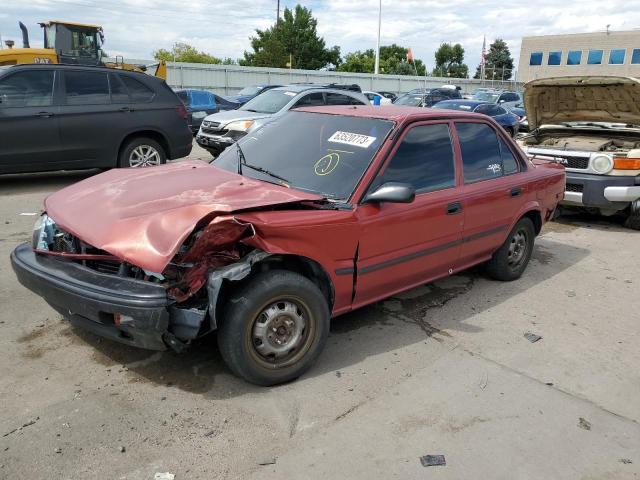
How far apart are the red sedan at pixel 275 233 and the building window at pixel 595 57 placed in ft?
219

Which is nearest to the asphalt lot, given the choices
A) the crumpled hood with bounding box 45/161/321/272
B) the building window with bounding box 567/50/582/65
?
the crumpled hood with bounding box 45/161/321/272

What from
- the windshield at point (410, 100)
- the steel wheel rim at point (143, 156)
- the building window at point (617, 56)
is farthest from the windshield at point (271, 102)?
the building window at point (617, 56)

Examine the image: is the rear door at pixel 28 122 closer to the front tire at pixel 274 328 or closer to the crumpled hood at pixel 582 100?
the front tire at pixel 274 328

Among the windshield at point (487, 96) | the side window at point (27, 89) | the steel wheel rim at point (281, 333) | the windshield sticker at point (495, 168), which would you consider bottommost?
the steel wheel rim at point (281, 333)

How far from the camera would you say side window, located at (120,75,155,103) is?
886cm

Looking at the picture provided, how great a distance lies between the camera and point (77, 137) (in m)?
8.27

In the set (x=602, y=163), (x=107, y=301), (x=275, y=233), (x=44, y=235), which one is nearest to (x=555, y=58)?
(x=602, y=163)

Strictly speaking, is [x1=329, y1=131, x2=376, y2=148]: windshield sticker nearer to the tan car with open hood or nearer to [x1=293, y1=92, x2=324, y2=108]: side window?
the tan car with open hood

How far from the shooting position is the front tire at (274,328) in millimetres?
3023

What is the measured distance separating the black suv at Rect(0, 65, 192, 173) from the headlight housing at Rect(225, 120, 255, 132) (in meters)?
1.63

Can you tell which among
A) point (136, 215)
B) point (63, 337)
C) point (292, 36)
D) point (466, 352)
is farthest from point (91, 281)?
point (292, 36)

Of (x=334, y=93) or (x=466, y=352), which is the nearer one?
(x=466, y=352)

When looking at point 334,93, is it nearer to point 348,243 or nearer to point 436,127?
point 436,127

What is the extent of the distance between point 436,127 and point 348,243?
1.45 metres
